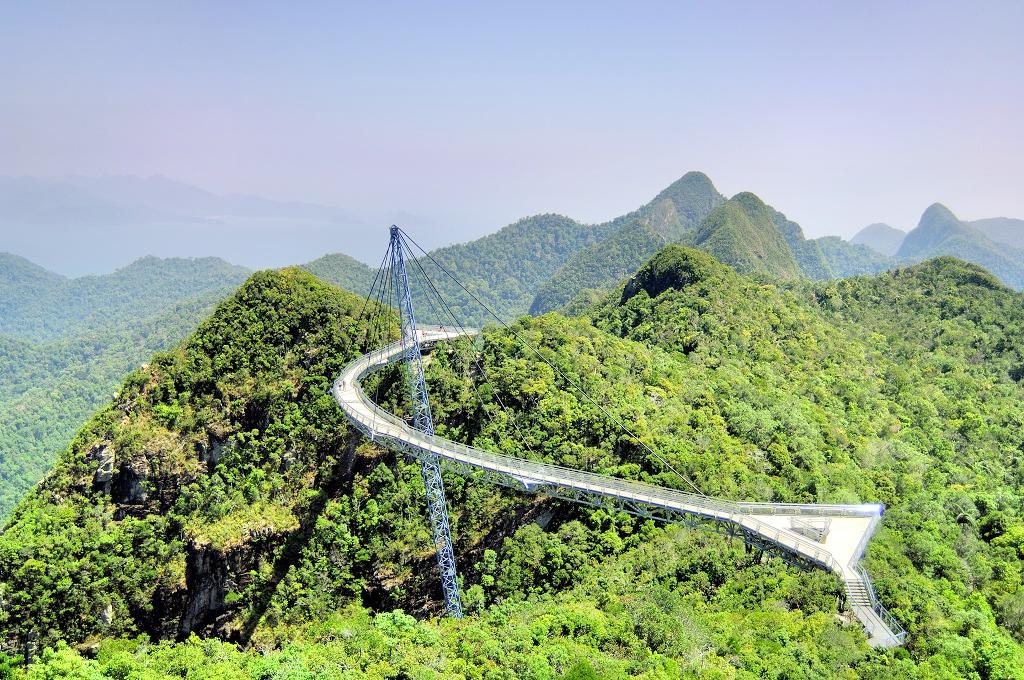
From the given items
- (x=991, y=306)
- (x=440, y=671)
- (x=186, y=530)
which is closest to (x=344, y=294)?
(x=186, y=530)

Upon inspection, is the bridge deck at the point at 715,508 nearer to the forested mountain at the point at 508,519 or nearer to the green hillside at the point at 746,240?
the forested mountain at the point at 508,519

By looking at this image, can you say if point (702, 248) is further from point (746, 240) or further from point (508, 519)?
point (508, 519)

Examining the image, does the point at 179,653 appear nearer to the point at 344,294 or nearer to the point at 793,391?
the point at 344,294

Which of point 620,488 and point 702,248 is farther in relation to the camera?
point 702,248

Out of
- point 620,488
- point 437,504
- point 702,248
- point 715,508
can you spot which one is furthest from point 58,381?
point 715,508

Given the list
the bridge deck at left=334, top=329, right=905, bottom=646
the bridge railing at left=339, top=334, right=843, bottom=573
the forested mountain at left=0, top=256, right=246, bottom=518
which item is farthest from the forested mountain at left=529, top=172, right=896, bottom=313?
the bridge railing at left=339, top=334, right=843, bottom=573

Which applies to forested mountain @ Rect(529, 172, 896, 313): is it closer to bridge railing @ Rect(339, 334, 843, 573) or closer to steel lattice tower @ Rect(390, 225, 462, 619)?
steel lattice tower @ Rect(390, 225, 462, 619)

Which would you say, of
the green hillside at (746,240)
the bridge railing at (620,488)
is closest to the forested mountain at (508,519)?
the bridge railing at (620,488)
